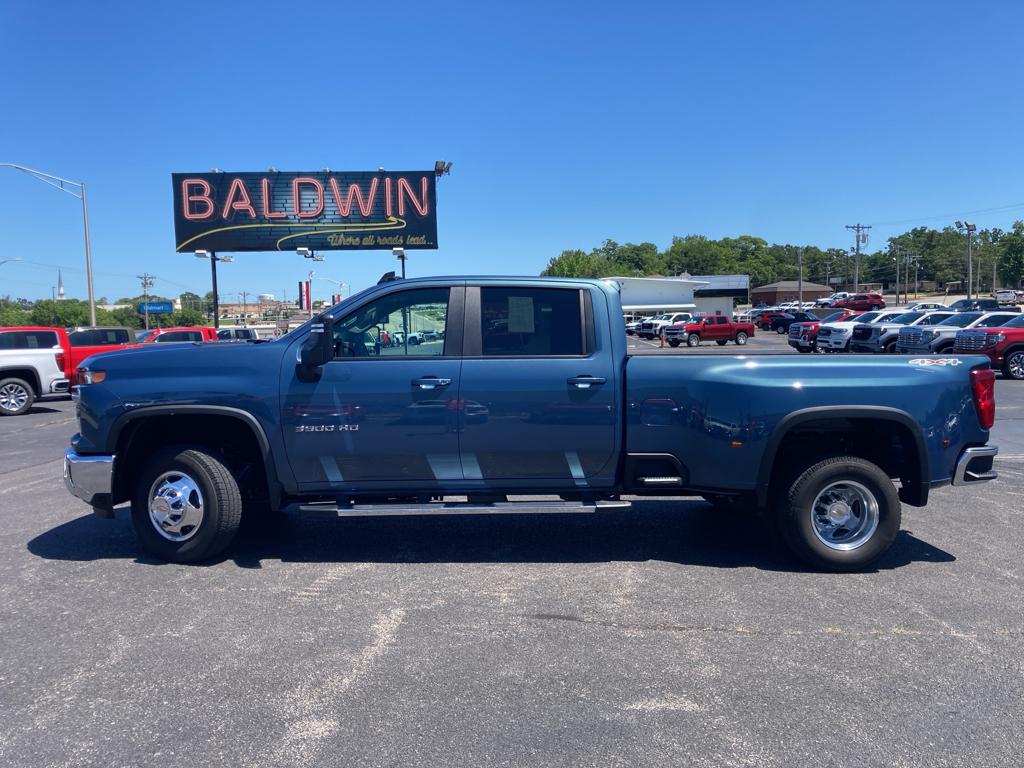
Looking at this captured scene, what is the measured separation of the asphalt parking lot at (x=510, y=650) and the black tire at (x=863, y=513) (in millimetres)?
153

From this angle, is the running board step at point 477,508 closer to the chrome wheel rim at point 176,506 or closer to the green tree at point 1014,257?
the chrome wheel rim at point 176,506

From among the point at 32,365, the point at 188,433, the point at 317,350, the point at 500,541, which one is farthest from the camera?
the point at 32,365

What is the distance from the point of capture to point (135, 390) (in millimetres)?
5289

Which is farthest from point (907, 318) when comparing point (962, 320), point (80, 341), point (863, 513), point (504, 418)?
point (504, 418)

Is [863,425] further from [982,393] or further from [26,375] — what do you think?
[26,375]

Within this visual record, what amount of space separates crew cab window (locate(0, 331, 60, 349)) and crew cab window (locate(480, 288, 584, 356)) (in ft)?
47.6

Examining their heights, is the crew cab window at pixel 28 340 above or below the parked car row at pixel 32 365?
above

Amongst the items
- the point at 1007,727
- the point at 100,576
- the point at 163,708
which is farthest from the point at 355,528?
the point at 1007,727

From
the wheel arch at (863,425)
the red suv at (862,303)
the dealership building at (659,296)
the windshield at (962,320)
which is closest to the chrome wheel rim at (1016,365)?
the windshield at (962,320)

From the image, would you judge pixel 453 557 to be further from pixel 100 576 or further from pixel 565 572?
pixel 100 576

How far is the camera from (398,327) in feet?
18.0

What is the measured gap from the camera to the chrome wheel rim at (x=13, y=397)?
1595 centimetres

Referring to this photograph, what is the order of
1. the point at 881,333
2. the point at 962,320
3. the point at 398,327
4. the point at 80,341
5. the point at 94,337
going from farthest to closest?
the point at 881,333 < the point at 962,320 < the point at 94,337 < the point at 80,341 < the point at 398,327

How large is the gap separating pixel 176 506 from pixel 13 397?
13241 millimetres
